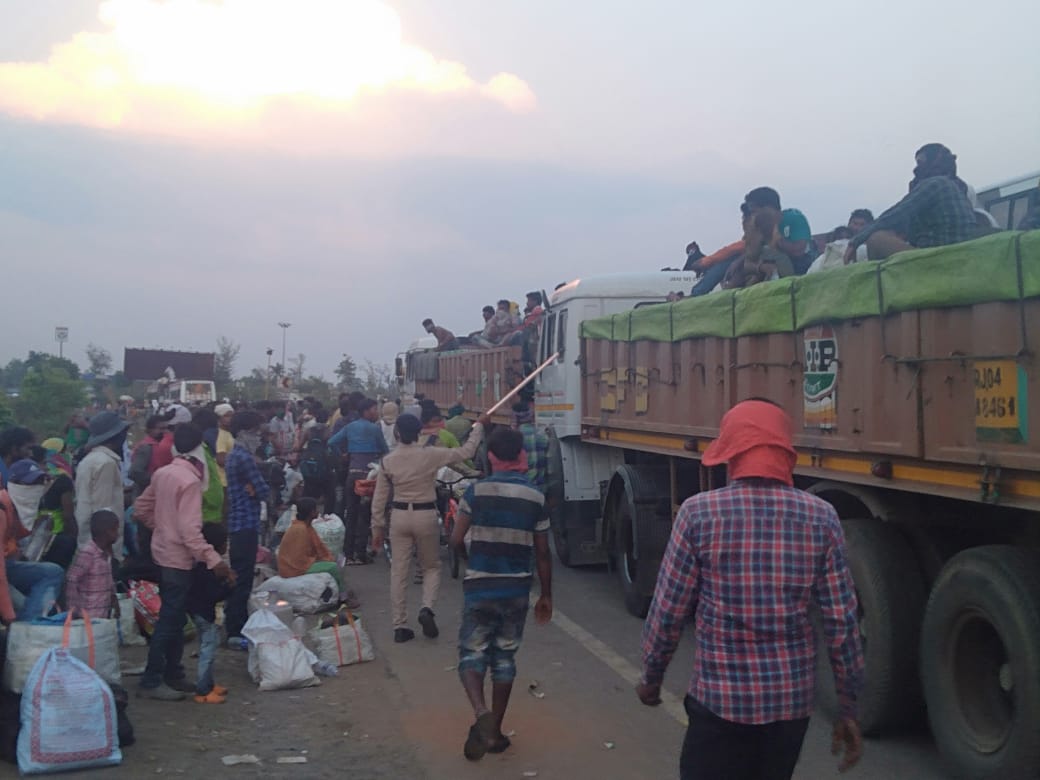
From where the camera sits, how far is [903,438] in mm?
4973

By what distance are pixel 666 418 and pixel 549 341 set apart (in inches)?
160

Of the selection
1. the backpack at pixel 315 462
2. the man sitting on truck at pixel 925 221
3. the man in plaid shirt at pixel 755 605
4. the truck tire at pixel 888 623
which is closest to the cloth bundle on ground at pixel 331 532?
the backpack at pixel 315 462

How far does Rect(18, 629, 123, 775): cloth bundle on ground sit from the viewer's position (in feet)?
16.1

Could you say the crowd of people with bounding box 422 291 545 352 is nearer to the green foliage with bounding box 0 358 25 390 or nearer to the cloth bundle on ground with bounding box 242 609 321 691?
the cloth bundle on ground with bounding box 242 609 321 691

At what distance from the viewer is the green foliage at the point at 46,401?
23938mm

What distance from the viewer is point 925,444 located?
480 cm

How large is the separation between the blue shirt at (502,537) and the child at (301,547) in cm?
358

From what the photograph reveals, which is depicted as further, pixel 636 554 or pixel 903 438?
pixel 636 554

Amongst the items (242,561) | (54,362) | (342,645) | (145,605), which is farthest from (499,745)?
(54,362)

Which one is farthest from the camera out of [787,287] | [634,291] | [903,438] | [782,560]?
[634,291]

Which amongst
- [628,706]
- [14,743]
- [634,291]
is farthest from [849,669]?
[634,291]

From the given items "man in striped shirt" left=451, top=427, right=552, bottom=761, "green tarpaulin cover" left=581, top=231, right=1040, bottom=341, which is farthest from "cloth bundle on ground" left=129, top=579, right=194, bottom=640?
"green tarpaulin cover" left=581, top=231, right=1040, bottom=341

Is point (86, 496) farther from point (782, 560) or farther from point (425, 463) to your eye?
point (782, 560)

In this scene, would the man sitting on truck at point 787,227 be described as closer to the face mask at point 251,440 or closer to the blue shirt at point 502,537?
the blue shirt at point 502,537
